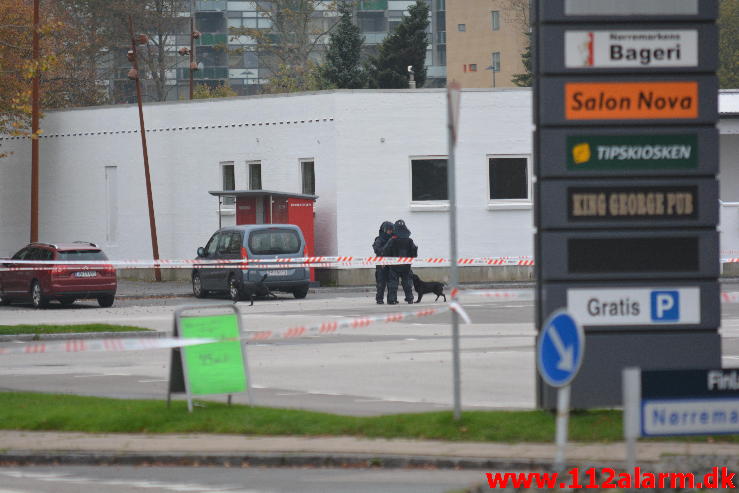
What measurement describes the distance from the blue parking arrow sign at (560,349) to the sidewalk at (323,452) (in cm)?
149

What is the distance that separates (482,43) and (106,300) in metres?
76.8

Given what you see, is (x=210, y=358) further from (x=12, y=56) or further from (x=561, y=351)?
(x=12, y=56)

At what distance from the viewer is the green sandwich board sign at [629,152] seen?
12.2 metres

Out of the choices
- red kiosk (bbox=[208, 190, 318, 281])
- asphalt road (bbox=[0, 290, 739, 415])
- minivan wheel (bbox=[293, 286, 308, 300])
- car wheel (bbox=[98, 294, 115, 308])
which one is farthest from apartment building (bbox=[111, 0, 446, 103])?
asphalt road (bbox=[0, 290, 739, 415])

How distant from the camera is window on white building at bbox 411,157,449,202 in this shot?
42.9 m

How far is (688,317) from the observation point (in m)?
12.3

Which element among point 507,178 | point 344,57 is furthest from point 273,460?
point 344,57

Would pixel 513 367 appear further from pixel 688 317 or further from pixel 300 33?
pixel 300 33

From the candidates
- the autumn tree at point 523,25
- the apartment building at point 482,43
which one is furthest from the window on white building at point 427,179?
the apartment building at point 482,43

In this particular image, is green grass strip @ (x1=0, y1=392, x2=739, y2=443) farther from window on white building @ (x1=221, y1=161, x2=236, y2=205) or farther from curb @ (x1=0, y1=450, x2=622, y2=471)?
window on white building @ (x1=221, y1=161, x2=236, y2=205)

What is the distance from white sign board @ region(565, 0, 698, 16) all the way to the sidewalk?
343 centimetres

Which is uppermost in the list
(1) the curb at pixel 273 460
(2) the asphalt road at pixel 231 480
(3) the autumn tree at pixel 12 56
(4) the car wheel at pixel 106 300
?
(3) the autumn tree at pixel 12 56

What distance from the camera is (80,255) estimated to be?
34406 millimetres

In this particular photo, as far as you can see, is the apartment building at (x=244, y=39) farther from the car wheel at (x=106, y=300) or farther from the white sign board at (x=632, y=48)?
the white sign board at (x=632, y=48)
